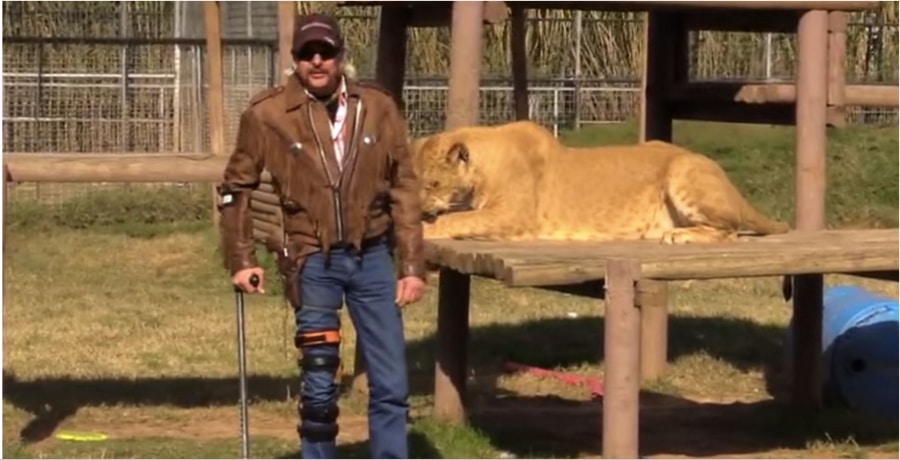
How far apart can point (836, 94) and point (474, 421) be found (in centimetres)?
232

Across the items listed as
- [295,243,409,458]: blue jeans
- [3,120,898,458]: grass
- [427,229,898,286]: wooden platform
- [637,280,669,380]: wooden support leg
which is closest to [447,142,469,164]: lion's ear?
[427,229,898,286]: wooden platform

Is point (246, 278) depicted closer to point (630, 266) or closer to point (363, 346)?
point (363, 346)

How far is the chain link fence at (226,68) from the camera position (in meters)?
17.4

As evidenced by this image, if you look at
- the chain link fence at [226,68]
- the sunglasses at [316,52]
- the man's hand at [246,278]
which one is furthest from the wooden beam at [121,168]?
the chain link fence at [226,68]

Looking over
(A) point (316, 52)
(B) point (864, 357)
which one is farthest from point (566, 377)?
(A) point (316, 52)

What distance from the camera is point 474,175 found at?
8016 mm

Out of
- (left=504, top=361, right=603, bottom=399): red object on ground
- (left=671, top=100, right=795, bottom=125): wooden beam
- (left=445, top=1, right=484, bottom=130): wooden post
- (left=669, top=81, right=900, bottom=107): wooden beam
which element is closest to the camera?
(left=445, top=1, right=484, bottom=130): wooden post

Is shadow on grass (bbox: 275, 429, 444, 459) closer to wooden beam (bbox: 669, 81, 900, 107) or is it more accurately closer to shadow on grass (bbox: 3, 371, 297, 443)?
shadow on grass (bbox: 3, 371, 297, 443)

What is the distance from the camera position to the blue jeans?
638 cm

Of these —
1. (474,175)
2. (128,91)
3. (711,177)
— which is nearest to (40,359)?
(474,175)

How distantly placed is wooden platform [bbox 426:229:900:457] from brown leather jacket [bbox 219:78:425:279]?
1.59 feet

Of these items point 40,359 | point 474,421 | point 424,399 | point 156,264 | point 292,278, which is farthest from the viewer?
point 156,264

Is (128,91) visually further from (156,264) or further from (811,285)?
(811,285)

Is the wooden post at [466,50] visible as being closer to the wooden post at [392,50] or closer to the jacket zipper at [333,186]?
the wooden post at [392,50]
